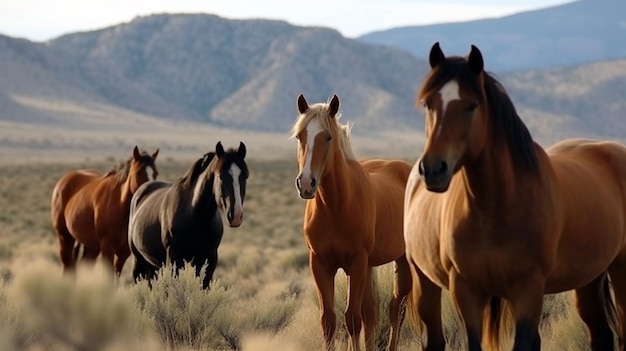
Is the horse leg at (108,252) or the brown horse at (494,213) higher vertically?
the brown horse at (494,213)

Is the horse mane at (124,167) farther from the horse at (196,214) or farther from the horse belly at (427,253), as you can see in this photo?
the horse belly at (427,253)

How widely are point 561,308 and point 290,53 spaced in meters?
126

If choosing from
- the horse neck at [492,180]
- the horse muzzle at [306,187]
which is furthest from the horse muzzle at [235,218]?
the horse neck at [492,180]

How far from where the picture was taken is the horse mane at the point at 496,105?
16.9ft

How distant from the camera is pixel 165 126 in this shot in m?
108

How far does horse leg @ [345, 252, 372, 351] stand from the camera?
25.3 ft

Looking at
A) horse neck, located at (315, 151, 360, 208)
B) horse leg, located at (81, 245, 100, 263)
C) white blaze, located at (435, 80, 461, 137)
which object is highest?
white blaze, located at (435, 80, 461, 137)

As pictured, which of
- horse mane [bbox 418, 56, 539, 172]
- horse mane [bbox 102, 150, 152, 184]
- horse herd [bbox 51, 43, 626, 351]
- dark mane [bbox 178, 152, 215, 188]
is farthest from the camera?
horse mane [bbox 102, 150, 152, 184]

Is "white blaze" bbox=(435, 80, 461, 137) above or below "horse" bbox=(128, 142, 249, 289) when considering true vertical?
above

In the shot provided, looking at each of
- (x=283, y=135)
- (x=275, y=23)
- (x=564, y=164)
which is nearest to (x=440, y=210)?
(x=564, y=164)

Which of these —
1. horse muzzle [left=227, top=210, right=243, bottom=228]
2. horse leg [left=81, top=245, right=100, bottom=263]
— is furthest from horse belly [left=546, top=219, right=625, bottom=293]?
horse leg [left=81, top=245, right=100, bottom=263]

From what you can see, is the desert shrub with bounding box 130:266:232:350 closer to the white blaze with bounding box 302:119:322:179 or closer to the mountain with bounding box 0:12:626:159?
the white blaze with bounding box 302:119:322:179

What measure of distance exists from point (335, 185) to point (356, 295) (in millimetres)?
890

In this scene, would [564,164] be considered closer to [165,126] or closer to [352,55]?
[165,126]
